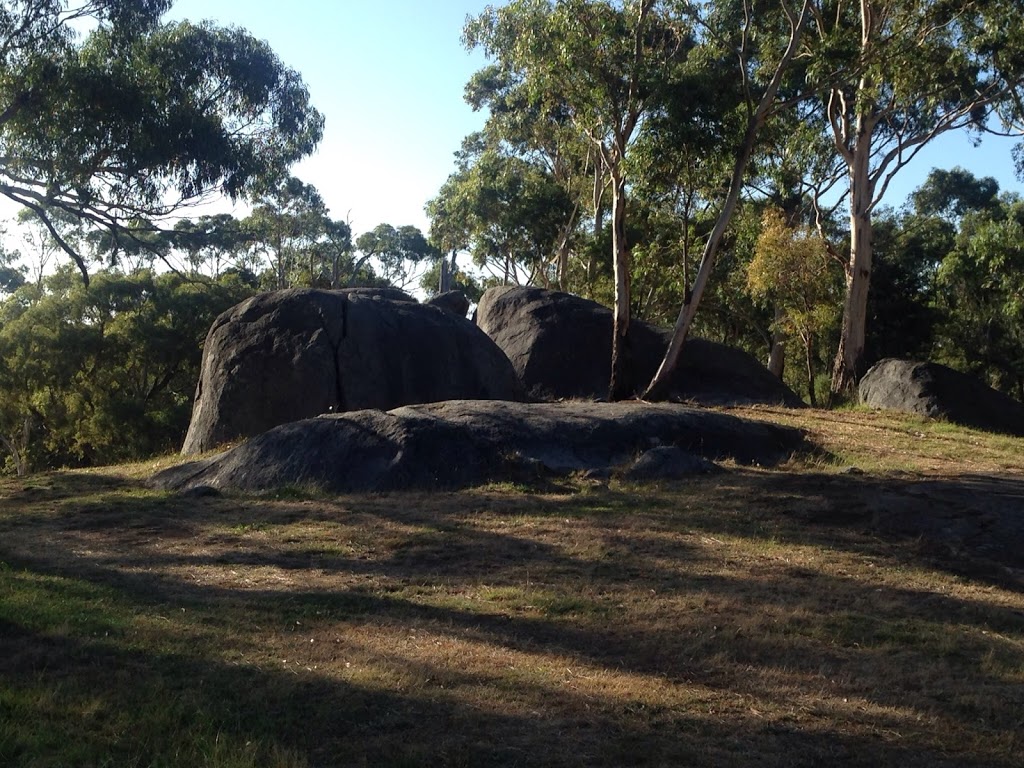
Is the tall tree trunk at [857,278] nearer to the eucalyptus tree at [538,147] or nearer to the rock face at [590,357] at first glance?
the rock face at [590,357]

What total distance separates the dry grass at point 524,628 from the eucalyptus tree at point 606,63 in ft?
26.4

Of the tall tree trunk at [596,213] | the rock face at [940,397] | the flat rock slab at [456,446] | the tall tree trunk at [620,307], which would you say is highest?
the tall tree trunk at [596,213]

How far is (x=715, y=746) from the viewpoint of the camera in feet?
16.6

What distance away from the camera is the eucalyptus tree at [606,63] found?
17.5 meters

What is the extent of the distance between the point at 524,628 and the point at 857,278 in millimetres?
19475

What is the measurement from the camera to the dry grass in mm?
5121

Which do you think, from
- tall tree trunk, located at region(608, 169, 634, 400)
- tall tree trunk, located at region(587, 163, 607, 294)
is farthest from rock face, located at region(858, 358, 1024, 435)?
tall tree trunk, located at region(587, 163, 607, 294)

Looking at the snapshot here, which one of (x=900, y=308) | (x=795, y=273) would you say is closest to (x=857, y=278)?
(x=795, y=273)

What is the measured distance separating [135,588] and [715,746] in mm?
5002

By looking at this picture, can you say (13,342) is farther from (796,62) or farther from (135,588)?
(135,588)

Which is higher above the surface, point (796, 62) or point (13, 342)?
point (796, 62)

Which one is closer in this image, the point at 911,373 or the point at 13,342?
the point at 911,373

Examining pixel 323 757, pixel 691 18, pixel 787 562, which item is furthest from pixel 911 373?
pixel 323 757

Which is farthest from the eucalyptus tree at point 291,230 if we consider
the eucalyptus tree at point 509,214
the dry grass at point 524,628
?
the dry grass at point 524,628
